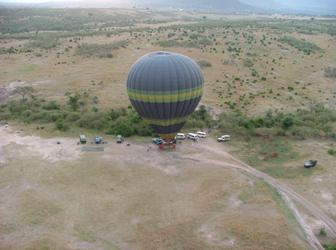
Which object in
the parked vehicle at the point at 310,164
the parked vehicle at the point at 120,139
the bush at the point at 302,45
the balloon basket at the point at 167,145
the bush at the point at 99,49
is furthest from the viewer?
the bush at the point at 302,45

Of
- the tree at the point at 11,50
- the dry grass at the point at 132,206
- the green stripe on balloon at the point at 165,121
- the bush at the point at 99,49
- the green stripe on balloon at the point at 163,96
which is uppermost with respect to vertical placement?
the green stripe on balloon at the point at 163,96

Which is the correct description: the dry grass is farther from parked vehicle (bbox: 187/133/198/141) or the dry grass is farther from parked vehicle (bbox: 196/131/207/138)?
parked vehicle (bbox: 196/131/207/138)

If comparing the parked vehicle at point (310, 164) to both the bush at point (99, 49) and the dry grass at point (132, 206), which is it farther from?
the bush at point (99, 49)

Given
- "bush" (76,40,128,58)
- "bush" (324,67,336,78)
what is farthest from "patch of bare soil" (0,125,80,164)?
"bush" (324,67,336,78)

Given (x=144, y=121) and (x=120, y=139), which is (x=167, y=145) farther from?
(x=120, y=139)

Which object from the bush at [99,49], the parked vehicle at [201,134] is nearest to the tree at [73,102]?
the parked vehicle at [201,134]

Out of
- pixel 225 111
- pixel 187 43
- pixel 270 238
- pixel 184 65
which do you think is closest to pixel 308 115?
pixel 225 111
